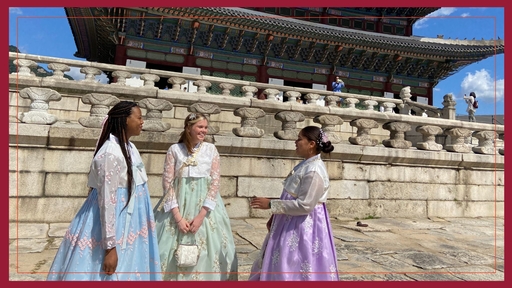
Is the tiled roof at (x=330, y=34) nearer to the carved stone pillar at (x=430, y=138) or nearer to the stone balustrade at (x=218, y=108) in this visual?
the stone balustrade at (x=218, y=108)

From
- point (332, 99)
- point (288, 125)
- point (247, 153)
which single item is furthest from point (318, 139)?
point (332, 99)

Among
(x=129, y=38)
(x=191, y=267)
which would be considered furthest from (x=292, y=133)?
(x=129, y=38)

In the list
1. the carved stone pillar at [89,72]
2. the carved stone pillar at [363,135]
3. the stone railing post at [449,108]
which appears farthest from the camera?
the stone railing post at [449,108]

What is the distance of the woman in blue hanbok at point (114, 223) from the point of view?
1.88 meters

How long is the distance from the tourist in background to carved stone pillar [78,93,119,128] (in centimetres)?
299

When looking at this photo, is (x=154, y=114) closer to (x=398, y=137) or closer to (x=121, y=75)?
(x=121, y=75)

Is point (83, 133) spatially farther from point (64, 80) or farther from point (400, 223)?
point (400, 223)

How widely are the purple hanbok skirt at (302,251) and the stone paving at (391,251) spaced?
31.6 inches

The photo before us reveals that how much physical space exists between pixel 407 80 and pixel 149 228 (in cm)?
1716

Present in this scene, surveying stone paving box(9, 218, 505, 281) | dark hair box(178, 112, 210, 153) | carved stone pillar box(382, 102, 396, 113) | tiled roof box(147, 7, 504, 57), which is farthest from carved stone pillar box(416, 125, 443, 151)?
tiled roof box(147, 7, 504, 57)

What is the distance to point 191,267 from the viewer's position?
242 cm

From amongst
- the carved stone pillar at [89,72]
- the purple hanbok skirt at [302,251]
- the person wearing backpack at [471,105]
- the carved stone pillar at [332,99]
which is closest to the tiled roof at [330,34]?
the person wearing backpack at [471,105]

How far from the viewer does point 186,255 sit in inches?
93.3

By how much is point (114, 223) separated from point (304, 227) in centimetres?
124
